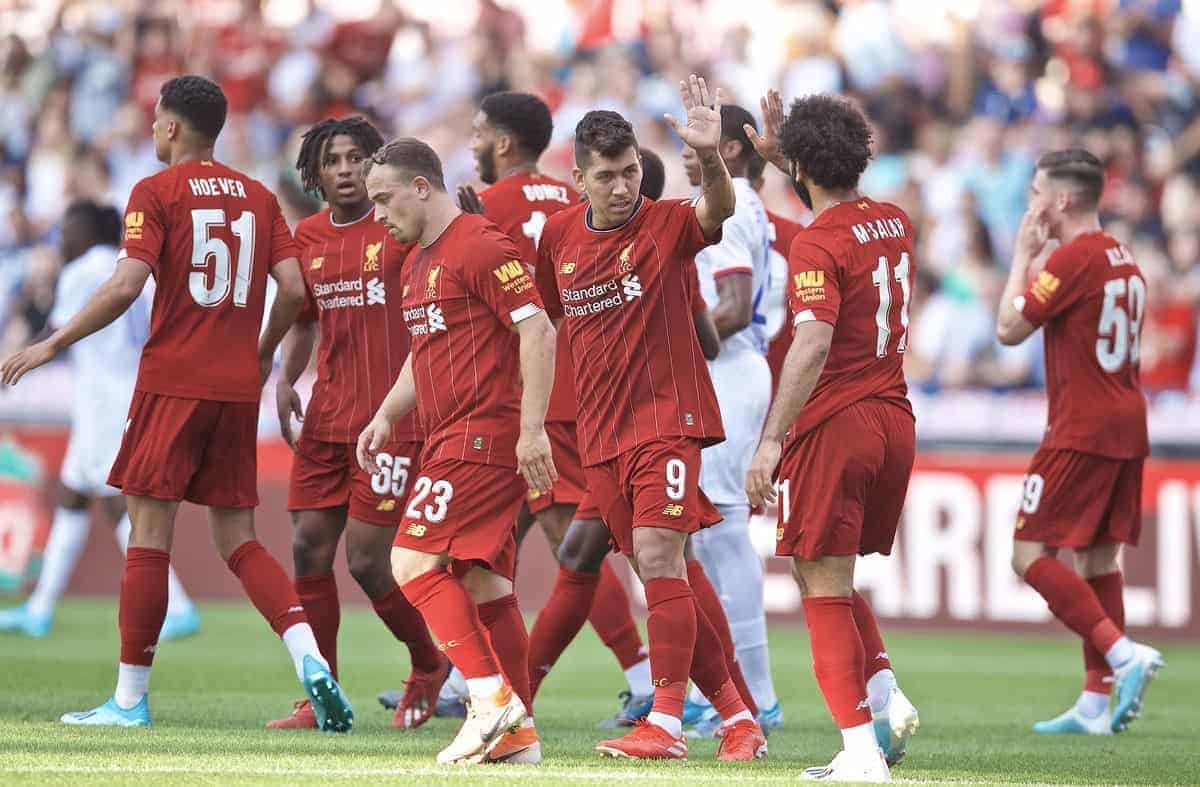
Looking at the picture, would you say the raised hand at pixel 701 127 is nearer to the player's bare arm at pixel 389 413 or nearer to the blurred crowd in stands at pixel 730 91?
the player's bare arm at pixel 389 413

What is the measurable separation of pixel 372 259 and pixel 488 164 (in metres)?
0.95

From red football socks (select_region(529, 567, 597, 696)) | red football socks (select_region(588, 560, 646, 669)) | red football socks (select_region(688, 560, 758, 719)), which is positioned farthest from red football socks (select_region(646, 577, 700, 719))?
red football socks (select_region(588, 560, 646, 669))

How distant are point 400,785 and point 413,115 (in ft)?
46.6

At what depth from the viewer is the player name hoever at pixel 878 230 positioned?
6.44m

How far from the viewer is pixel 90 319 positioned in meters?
7.30

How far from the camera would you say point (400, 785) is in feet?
18.3

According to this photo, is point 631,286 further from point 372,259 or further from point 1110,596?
point 1110,596

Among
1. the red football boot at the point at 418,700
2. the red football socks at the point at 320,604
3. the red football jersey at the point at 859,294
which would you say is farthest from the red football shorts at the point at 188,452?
the red football jersey at the point at 859,294

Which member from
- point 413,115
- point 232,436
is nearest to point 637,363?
point 232,436

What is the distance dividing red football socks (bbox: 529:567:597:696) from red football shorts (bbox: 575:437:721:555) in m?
1.01

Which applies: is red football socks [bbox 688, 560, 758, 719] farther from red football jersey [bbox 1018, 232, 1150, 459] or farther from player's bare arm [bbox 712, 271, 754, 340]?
red football jersey [bbox 1018, 232, 1150, 459]

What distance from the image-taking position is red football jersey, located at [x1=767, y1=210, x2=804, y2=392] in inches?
361

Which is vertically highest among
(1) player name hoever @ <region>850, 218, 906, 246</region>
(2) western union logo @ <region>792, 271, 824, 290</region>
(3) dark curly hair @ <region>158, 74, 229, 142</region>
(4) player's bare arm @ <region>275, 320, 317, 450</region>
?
(3) dark curly hair @ <region>158, 74, 229, 142</region>

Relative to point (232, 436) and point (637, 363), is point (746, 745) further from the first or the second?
point (232, 436)
